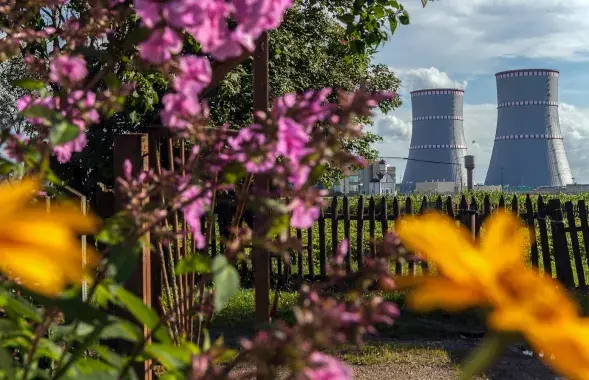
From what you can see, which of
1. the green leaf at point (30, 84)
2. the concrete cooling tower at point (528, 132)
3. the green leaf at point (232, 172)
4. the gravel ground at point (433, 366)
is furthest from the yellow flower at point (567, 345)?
the concrete cooling tower at point (528, 132)

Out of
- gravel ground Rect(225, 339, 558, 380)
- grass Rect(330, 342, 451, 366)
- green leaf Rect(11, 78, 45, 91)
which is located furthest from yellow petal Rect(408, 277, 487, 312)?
grass Rect(330, 342, 451, 366)

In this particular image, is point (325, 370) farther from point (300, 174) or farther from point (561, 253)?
point (561, 253)

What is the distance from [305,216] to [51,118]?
0.28 m

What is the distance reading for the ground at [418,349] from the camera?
13.0ft

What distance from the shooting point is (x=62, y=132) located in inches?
26.5

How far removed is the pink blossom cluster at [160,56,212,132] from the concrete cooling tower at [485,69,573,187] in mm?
56163

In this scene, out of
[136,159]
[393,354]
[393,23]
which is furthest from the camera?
[393,354]

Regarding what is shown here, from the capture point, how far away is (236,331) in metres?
5.26

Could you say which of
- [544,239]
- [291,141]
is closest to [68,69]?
[291,141]

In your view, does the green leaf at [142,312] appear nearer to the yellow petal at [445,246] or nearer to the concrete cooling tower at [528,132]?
the yellow petal at [445,246]

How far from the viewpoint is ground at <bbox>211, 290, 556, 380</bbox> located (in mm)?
3971

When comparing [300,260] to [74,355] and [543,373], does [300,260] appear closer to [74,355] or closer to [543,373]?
[543,373]

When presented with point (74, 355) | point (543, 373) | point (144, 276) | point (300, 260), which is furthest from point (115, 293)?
point (300, 260)

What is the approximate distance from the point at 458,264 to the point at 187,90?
318 millimetres
